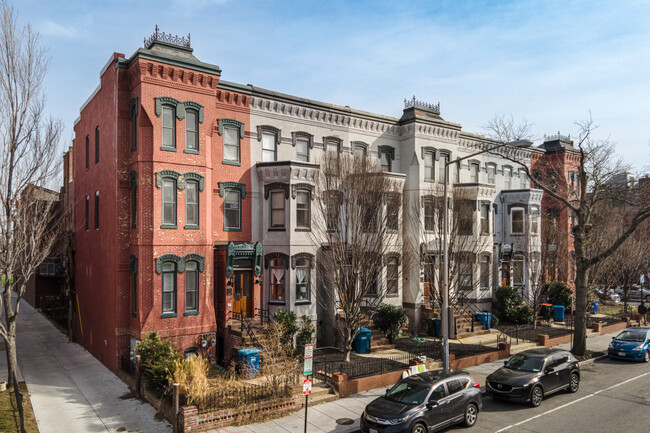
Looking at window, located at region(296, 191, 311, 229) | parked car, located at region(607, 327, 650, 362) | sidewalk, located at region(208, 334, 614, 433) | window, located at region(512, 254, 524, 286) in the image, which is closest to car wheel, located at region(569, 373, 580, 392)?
parked car, located at region(607, 327, 650, 362)

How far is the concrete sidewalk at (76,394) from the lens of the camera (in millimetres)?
13992

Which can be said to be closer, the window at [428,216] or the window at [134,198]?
the window at [134,198]

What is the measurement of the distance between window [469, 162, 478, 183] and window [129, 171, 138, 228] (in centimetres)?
2216

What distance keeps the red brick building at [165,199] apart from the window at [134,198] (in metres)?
0.04

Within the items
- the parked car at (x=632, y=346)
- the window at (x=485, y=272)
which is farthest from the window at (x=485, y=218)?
the parked car at (x=632, y=346)

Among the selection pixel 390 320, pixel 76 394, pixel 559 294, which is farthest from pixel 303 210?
pixel 559 294

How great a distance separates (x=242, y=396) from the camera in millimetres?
14383

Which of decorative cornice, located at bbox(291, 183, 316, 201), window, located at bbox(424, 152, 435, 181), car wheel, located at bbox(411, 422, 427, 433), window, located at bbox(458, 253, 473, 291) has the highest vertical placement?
window, located at bbox(424, 152, 435, 181)

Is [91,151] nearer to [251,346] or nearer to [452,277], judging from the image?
[251,346]

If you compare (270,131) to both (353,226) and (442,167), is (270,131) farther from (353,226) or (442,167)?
(442,167)

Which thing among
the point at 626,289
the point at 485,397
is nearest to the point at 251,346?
the point at 485,397

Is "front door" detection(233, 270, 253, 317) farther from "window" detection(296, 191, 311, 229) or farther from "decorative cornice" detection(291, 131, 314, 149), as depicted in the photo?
"decorative cornice" detection(291, 131, 314, 149)

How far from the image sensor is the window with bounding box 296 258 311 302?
879 inches

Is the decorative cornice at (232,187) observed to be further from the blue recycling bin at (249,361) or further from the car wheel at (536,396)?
the car wheel at (536,396)
